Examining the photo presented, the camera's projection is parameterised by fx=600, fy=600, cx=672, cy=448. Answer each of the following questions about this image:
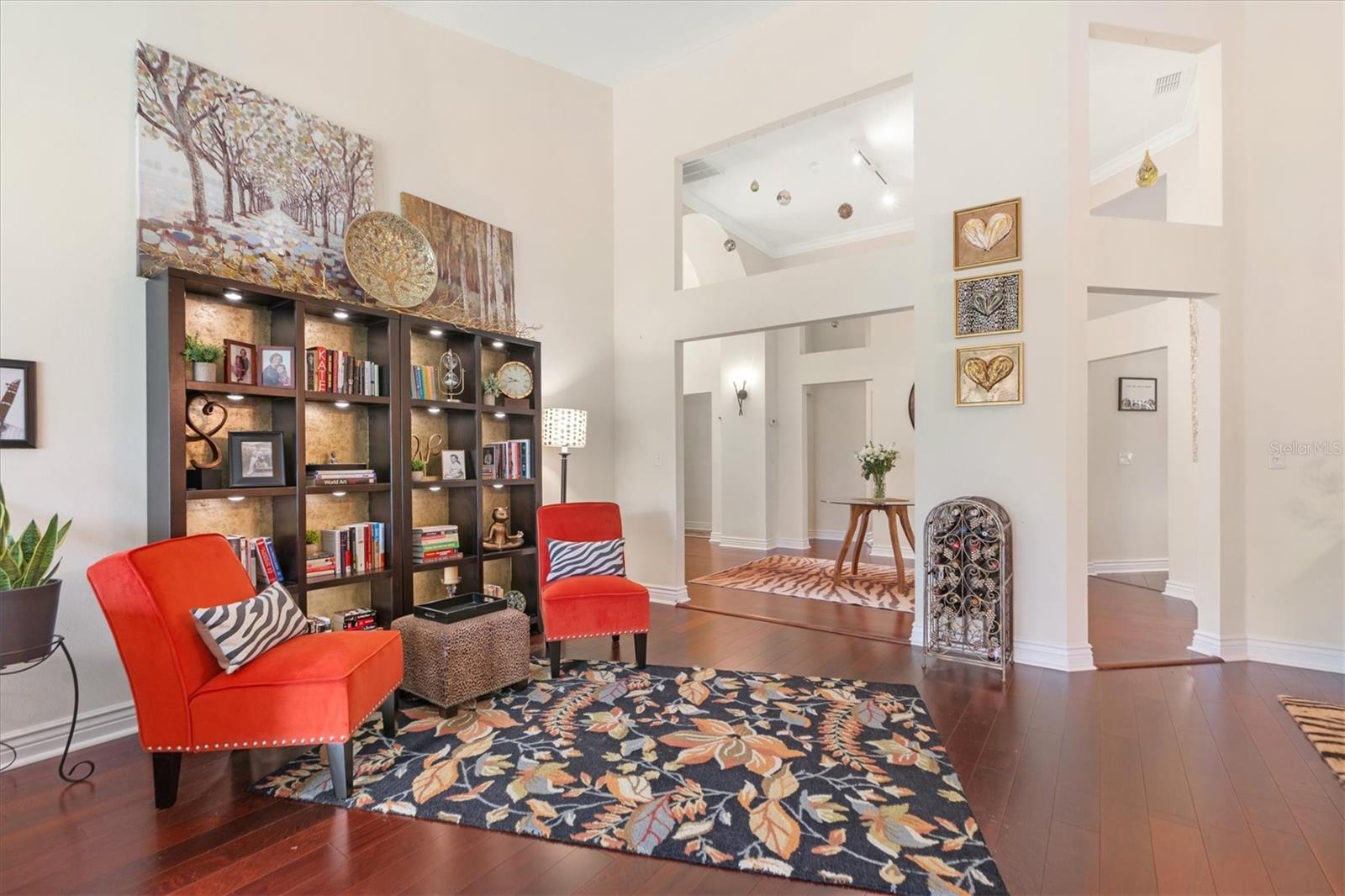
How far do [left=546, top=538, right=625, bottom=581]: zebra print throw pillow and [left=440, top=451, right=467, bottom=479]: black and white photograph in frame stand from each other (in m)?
A: 0.73

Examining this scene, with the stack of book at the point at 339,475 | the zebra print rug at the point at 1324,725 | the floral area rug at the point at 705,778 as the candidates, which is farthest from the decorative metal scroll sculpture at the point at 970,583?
the stack of book at the point at 339,475

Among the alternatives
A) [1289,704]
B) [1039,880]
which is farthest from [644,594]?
[1289,704]

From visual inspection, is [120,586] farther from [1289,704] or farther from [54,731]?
[1289,704]

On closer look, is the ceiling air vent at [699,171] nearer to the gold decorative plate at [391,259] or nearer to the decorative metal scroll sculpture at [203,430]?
the gold decorative plate at [391,259]

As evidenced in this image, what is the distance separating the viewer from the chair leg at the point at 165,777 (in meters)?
2.12

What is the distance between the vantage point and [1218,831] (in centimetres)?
195

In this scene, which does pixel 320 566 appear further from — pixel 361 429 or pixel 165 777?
pixel 165 777

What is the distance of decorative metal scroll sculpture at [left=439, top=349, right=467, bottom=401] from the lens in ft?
12.8

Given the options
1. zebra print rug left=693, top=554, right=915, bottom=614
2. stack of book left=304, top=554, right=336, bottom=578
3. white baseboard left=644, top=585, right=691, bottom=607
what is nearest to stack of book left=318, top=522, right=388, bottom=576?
stack of book left=304, top=554, right=336, bottom=578

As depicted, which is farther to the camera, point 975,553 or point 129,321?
point 975,553

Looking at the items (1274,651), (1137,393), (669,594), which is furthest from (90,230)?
(1137,393)

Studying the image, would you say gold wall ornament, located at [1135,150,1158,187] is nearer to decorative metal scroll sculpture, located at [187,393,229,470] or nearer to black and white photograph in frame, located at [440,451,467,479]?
black and white photograph in frame, located at [440,451,467,479]

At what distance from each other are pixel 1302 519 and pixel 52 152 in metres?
6.70

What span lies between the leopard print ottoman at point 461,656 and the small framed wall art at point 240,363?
1.41 m
